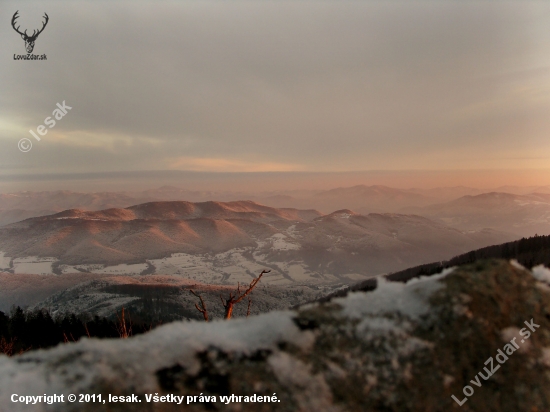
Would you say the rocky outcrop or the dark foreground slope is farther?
the dark foreground slope

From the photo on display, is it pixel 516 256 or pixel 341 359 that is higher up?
pixel 341 359

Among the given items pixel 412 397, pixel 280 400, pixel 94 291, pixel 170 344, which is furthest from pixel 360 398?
pixel 94 291

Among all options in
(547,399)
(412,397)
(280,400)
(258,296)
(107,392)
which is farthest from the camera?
(258,296)

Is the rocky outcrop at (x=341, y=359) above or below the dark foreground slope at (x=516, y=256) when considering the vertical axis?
above

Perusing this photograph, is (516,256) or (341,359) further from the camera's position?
(516,256)

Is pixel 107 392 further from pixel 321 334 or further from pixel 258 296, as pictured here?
pixel 258 296

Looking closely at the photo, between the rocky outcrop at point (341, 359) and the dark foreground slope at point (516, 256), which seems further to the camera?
the dark foreground slope at point (516, 256)

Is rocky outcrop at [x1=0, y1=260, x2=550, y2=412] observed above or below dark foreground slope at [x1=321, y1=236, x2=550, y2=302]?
above

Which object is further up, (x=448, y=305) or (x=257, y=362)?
(x=448, y=305)
